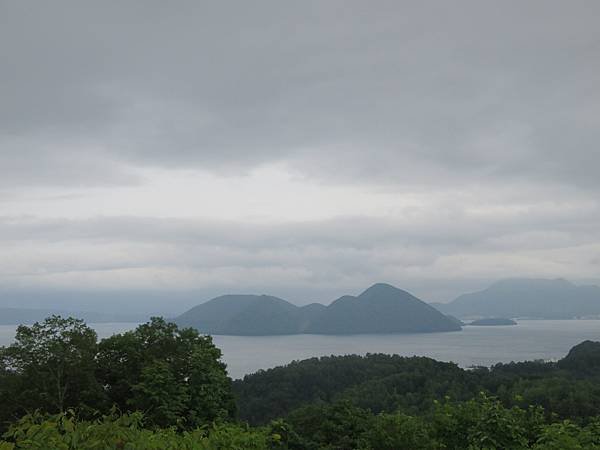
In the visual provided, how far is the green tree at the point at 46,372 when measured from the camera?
15.5 metres

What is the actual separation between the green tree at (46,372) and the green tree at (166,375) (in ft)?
2.74

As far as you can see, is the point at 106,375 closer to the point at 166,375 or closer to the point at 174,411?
the point at 166,375

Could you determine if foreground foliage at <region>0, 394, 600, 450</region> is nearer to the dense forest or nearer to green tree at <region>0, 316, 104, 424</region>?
the dense forest

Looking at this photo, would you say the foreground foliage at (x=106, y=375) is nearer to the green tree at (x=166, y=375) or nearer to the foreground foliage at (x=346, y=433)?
the green tree at (x=166, y=375)

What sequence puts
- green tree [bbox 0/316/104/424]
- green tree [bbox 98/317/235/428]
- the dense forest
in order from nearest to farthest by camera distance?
the dense forest → green tree [bbox 98/317/235/428] → green tree [bbox 0/316/104/424]

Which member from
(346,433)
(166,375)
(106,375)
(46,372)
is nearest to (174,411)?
(166,375)

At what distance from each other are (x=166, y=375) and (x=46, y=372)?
405 cm

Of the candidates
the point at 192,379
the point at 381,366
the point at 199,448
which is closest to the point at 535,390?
the point at 381,366

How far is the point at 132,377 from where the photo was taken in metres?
16.6

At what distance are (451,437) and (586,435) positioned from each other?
6.97 feet

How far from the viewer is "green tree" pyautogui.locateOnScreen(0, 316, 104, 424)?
15531 millimetres

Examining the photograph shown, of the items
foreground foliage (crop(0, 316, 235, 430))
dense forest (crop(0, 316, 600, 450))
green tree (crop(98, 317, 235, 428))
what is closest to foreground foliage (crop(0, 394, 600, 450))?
dense forest (crop(0, 316, 600, 450))

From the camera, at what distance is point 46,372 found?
15.8 meters

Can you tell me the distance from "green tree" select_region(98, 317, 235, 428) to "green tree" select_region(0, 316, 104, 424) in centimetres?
83
